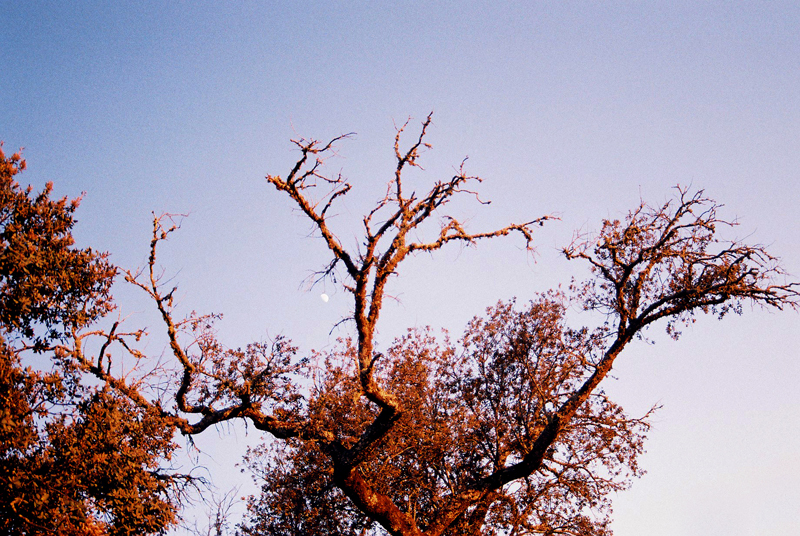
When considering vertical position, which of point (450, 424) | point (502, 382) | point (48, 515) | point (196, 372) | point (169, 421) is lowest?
point (48, 515)

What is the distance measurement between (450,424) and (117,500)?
8594 millimetres

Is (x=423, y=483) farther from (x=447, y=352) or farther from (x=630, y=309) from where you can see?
(x=630, y=309)

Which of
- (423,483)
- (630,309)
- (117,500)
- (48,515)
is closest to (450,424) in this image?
(423,483)

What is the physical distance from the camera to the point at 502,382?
1673 centimetres

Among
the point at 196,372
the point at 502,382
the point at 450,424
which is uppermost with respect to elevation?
the point at 502,382

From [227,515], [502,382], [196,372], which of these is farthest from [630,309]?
[227,515]

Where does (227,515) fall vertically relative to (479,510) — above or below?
above

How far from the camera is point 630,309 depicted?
14.7m

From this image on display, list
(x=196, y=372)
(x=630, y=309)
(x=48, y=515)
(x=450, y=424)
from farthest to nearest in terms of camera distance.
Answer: (x=450, y=424)
(x=630, y=309)
(x=196, y=372)
(x=48, y=515)

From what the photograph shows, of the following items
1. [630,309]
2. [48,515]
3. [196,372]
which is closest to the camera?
[48,515]

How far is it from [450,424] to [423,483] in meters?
1.72

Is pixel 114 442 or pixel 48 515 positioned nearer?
pixel 48 515

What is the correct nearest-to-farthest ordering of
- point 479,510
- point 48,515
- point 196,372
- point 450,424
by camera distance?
point 48,515 < point 196,372 < point 479,510 < point 450,424

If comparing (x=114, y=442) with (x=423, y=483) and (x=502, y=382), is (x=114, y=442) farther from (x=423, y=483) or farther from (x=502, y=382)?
(x=502, y=382)
